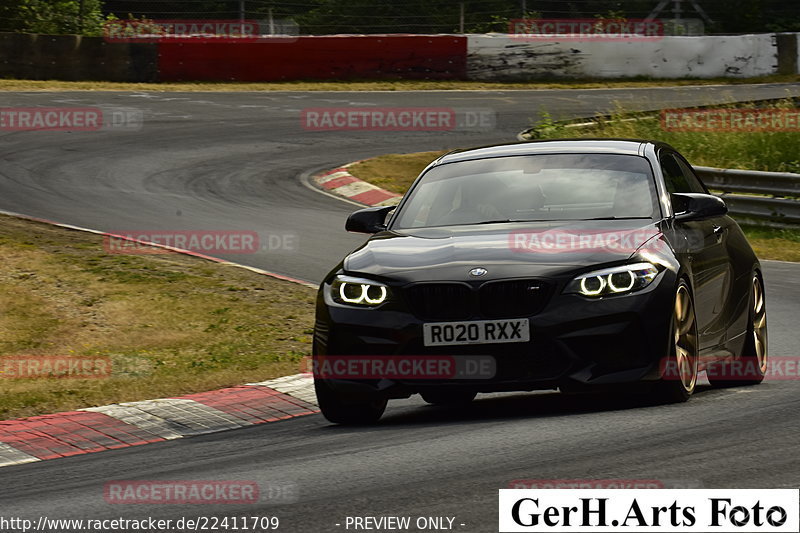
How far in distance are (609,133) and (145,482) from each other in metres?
18.4

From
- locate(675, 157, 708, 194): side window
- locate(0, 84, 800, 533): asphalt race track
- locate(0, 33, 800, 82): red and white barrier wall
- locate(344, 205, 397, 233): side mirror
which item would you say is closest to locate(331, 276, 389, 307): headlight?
locate(0, 84, 800, 533): asphalt race track

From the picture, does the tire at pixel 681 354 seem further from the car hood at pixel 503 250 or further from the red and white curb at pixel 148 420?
the red and white curb at pixel 148 420

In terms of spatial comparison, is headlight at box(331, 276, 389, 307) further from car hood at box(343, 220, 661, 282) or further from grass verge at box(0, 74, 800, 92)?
grass verge at box(0, 74, 800, 92)

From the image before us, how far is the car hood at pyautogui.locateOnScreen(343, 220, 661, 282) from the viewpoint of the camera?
22.2 feet

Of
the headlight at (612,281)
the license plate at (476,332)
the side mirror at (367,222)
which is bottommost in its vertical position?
the license plate at (476,332)

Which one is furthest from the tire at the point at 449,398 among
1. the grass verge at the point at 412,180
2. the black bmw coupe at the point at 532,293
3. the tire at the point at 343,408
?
the grass verge at the point at 412,180

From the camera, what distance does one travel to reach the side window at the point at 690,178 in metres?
8.74

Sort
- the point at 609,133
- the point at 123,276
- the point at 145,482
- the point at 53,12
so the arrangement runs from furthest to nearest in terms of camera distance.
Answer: the point at 53,12
the point at 609,133
the point at 123,276
the point at 145,482

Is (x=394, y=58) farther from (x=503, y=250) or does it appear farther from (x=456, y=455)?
(x=456, y=455)

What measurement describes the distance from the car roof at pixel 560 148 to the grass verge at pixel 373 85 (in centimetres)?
2317

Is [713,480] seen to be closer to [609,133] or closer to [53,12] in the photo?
[609,133]

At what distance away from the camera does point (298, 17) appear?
4159 cm

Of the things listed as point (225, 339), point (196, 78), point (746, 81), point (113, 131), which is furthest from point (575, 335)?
point (746, 81)
